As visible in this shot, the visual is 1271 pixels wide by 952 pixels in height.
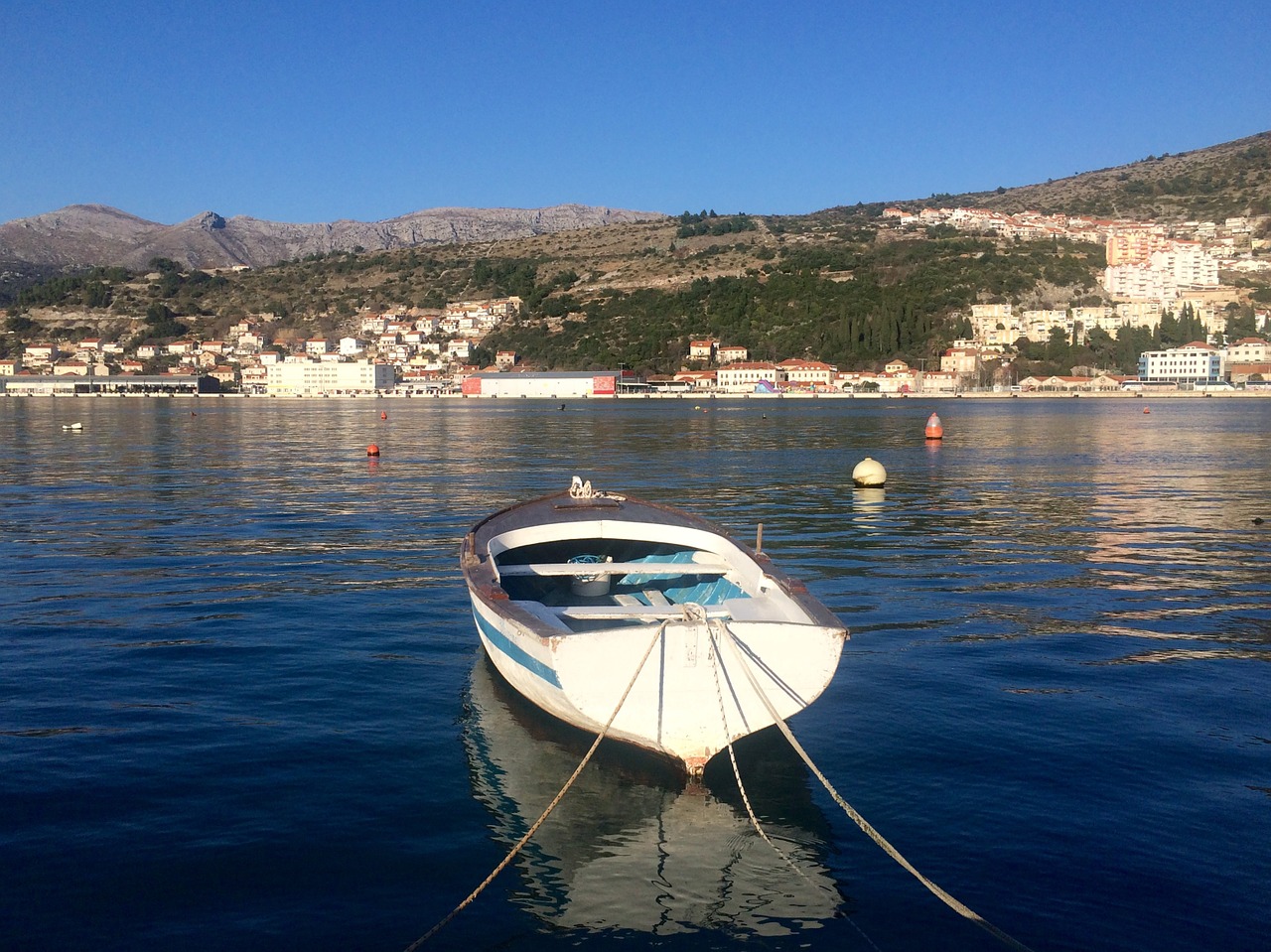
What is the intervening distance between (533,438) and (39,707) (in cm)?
4463

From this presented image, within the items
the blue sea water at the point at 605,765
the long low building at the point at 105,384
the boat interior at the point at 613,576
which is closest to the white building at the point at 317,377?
the long low building at the point at 105,384

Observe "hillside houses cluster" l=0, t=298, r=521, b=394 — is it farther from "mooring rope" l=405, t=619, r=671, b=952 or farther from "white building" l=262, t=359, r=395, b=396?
"mooring rope" l=405, t=619, r=671, b=952

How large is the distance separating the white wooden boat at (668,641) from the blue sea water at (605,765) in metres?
0.68

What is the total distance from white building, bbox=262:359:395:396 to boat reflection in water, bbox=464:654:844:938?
17185cm

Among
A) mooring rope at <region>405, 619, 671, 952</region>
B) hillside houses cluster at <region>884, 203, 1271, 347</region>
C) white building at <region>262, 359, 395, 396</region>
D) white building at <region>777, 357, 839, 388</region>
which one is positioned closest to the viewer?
mooring rope at <region>405, 619, 671, 952</region>

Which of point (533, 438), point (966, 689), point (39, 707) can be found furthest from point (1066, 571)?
point (533, 438)

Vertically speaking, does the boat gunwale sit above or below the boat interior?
Answer: above

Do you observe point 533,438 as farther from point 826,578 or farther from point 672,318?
point 672,318

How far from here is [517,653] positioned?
827 cm

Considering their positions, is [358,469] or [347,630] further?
[358,469]

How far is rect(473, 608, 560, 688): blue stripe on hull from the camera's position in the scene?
24.9 feet

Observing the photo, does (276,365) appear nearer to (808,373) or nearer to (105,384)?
(105,384)

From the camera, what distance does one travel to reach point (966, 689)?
1027 centimetres

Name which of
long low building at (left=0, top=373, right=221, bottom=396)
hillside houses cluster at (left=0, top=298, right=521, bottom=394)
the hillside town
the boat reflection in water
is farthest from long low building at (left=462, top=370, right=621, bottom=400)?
the boat reflection in water
